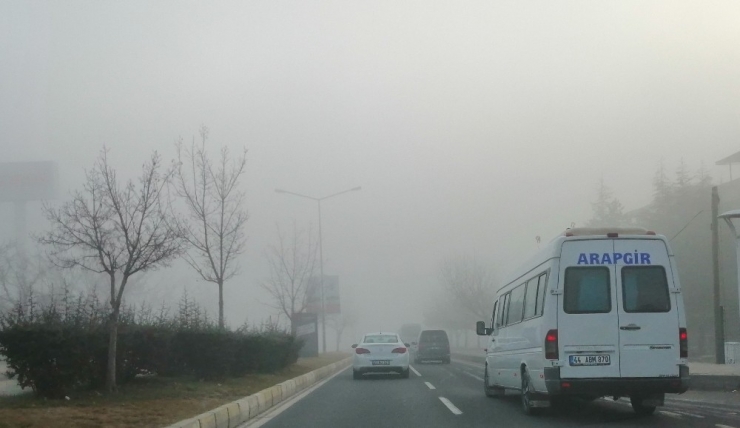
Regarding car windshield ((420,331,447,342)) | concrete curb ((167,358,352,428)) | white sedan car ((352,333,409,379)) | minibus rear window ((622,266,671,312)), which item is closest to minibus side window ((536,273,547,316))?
minibus rear window ((622,266,671,312))

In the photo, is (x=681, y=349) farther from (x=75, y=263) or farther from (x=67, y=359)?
(x=75, y=263)

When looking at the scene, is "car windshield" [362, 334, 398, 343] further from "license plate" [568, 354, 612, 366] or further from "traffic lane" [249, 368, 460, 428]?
"license plate" [568, 354, 612, 366]

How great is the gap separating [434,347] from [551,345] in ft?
96.9

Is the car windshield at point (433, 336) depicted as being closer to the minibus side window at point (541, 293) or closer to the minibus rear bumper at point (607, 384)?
the minibus side window at point (541, 293)

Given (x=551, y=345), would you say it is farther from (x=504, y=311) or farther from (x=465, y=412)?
(x=504, y=311)

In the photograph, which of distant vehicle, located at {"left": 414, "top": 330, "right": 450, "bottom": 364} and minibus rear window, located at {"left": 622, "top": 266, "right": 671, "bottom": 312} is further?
distant vehicle, located at {"left": 414, "top": 330, "right": 450, "bottom": 364}

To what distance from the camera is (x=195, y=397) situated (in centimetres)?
1497

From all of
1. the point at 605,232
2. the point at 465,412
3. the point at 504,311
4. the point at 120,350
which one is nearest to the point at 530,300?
the point at 605,232

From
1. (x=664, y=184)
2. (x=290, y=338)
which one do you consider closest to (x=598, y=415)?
(x=290, y=338)

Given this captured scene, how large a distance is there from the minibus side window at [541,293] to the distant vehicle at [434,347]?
28.6m

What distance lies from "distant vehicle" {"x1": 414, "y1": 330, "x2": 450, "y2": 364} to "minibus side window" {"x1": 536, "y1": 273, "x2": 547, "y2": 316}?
28.6m

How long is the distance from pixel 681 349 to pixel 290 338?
668 inches

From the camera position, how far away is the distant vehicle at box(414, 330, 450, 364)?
132 feet

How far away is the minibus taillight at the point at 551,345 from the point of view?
11.1 meters
